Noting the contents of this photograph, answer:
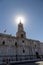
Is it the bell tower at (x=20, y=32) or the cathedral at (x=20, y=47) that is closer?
the cathedral at (x=20, y=47)

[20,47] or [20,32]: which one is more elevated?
[20,32]

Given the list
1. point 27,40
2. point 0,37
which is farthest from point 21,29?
point 0,37

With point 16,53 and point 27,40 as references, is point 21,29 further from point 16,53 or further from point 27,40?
point 16,53

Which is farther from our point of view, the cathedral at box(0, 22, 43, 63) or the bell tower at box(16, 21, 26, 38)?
the bell tower at box(16, 21, 26, 38)

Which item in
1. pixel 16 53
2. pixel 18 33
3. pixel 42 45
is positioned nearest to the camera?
pixel 16 53

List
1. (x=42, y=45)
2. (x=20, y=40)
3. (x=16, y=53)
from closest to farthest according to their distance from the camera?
(x=16, y=53), (x=20, y=40), (x=42, y=45)

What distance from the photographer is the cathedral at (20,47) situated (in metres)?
32.9

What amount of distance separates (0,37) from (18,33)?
9407 mm

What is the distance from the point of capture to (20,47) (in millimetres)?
36781

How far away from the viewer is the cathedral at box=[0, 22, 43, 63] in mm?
32875

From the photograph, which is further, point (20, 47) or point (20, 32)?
point (20, 32)

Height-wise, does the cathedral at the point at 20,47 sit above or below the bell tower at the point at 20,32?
below

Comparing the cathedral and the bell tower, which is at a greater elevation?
the bell tower

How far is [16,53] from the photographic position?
35031 mm
